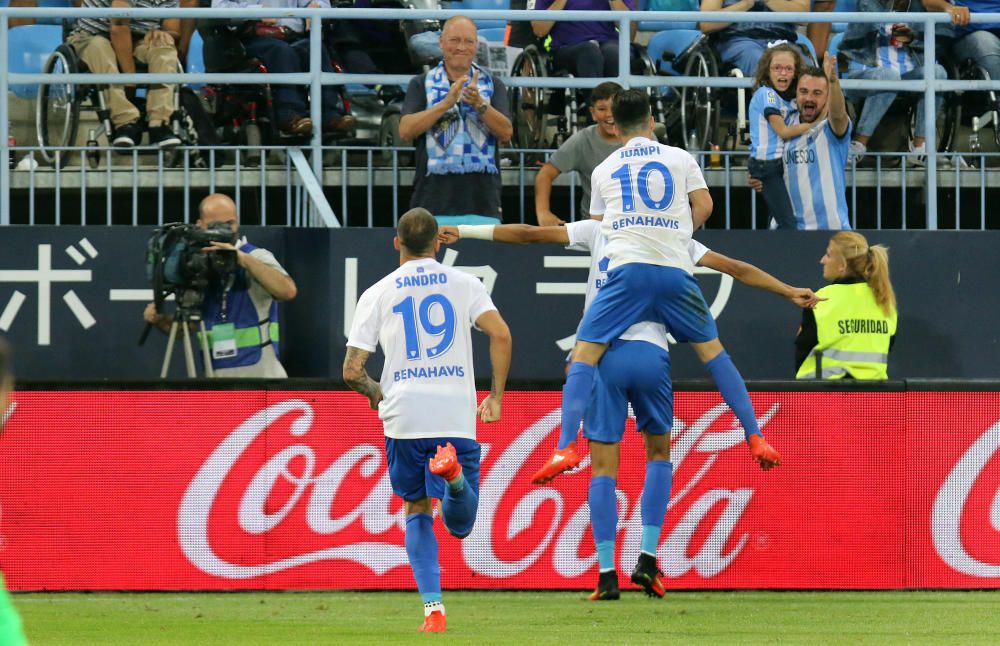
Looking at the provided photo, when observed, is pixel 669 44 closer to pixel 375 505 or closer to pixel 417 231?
pixel 375 505

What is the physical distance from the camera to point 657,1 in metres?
12.4

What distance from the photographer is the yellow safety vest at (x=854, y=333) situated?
392 inches

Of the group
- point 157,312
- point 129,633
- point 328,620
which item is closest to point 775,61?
point 157,312

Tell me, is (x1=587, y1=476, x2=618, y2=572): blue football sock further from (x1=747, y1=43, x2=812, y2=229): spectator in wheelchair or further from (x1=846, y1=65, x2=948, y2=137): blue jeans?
(x1=846, y1=65, x2=948, y2=137): blue jeans

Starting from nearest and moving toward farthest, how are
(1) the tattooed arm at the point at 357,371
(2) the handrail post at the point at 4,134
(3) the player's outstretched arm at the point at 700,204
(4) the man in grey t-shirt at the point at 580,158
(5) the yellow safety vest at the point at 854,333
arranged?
(1) the tattooed arm at the point at 357,371
(3) the player's outstretched arm at the point at 700,204
(5) the yellow safety vest at the point at 854,333
(4) the man in grey t-shirt at the point at 580,158
(2) the handrail post at the point at 4,134

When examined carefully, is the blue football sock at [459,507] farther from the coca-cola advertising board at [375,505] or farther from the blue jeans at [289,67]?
the blue jeans at [289,67]

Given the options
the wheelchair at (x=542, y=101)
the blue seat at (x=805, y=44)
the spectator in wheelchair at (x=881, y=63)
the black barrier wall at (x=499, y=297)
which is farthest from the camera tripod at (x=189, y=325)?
the spectator in wheelchair at (x=881, y=63)

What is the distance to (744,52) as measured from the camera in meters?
11.7

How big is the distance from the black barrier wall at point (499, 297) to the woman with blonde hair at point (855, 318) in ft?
3.04

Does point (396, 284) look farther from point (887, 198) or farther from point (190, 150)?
point (887, 198)

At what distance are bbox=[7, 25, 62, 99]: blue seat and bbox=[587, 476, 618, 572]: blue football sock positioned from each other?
A: 585cm

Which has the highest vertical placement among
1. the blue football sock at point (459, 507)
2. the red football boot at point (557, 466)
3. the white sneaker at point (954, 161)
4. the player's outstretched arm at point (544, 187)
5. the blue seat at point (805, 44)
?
the blue seat at point (805, 44)

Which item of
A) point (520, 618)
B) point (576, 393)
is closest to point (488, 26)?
point (576, 393)

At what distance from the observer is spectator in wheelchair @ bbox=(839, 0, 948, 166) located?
11.6 m
